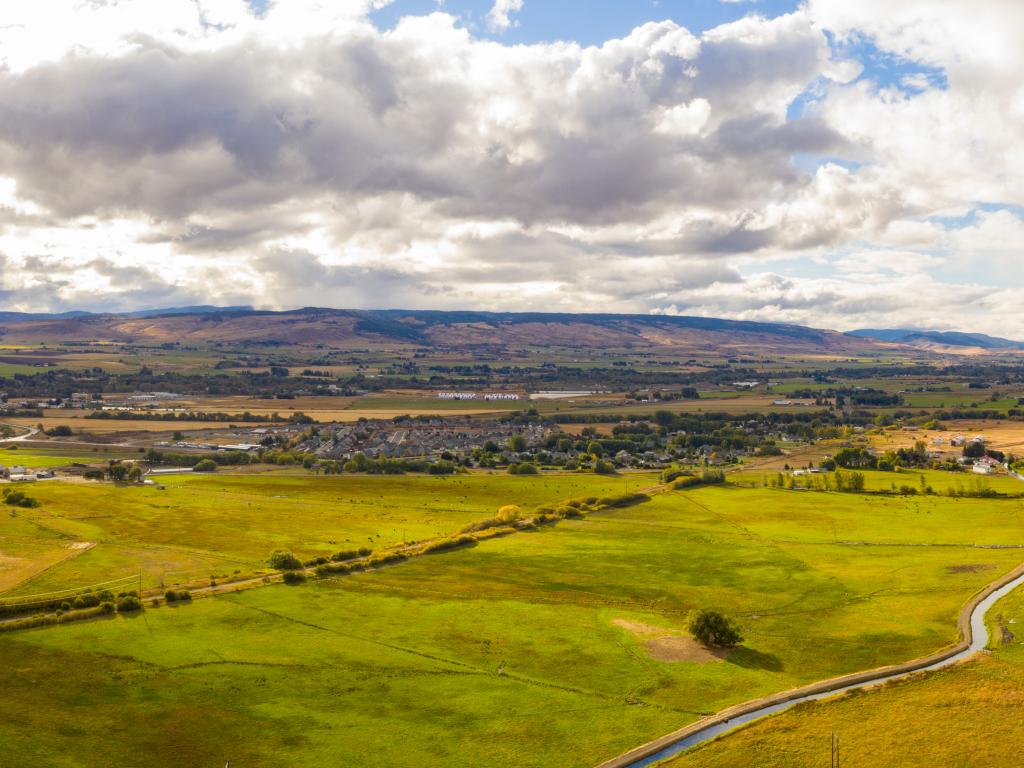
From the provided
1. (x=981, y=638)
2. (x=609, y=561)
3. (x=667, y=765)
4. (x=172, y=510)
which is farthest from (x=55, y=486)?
(x=981, y=638)

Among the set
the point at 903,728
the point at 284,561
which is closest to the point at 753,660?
the point at 903,728

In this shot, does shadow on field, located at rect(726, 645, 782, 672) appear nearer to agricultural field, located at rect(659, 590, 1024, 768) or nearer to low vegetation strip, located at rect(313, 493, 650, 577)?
agricultural field, located at rect(659, 590, 1024, 768)

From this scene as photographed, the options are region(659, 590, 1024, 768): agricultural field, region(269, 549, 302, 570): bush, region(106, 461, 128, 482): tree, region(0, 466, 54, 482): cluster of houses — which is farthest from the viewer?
region(106, 461, 128, 482): tree

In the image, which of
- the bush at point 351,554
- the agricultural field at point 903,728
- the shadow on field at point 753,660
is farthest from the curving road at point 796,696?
the bush at point 351,554

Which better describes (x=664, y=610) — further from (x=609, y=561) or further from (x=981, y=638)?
(x=981, y=638)

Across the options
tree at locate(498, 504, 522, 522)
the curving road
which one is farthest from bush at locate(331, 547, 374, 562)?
the curving road

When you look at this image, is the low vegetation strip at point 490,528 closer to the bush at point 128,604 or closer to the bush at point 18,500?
the bush at point 128,604
